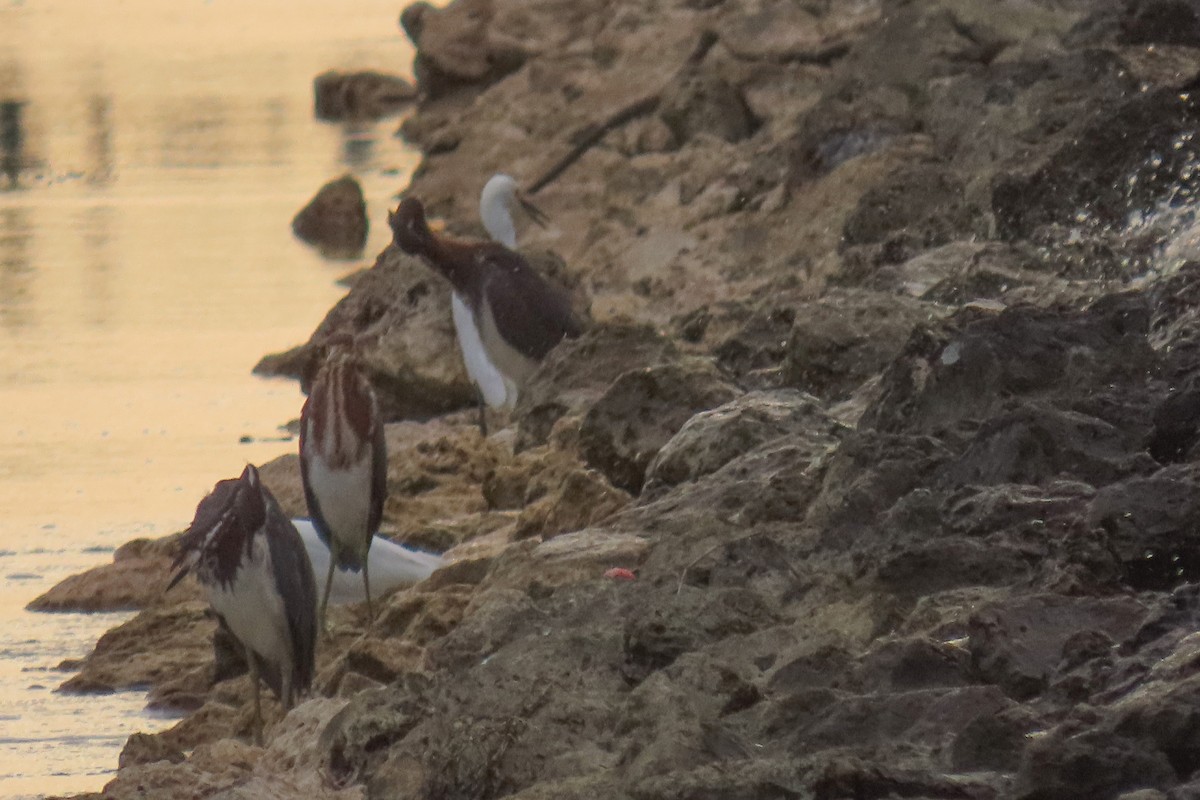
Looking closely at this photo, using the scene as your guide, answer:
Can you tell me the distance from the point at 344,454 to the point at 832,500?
111 inches

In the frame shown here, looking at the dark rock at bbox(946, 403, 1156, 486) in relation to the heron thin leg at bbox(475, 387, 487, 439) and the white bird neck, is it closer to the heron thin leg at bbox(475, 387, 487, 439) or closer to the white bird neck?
the heron thin leg at bbox(475, 387, 487, 439)

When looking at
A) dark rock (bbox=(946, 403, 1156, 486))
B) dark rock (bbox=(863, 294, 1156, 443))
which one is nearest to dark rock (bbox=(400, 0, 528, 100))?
dark rock (bbox=(863, 294, 1156, 443))

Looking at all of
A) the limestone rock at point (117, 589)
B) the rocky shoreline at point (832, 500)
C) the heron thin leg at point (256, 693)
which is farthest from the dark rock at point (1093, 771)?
the limestone rock at point (117, 589)

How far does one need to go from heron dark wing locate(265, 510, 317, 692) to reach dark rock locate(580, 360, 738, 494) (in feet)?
3.42

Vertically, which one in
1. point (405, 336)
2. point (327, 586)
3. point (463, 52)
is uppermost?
point (327, 586)

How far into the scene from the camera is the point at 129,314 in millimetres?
17062

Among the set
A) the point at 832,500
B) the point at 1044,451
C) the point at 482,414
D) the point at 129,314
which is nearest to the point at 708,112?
the point at 129,314

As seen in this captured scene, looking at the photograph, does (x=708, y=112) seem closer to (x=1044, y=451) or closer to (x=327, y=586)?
(x=327, y=586)

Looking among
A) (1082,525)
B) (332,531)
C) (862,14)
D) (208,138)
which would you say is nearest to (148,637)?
(332,531)

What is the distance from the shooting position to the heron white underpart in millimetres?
8250

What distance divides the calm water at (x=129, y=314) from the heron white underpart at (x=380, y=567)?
0.89m

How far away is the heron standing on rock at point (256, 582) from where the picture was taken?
279 inches

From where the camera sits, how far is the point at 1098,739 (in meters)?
3.51

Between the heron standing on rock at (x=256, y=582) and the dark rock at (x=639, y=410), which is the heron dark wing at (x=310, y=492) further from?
the dark rock at (x=639, y=410)
